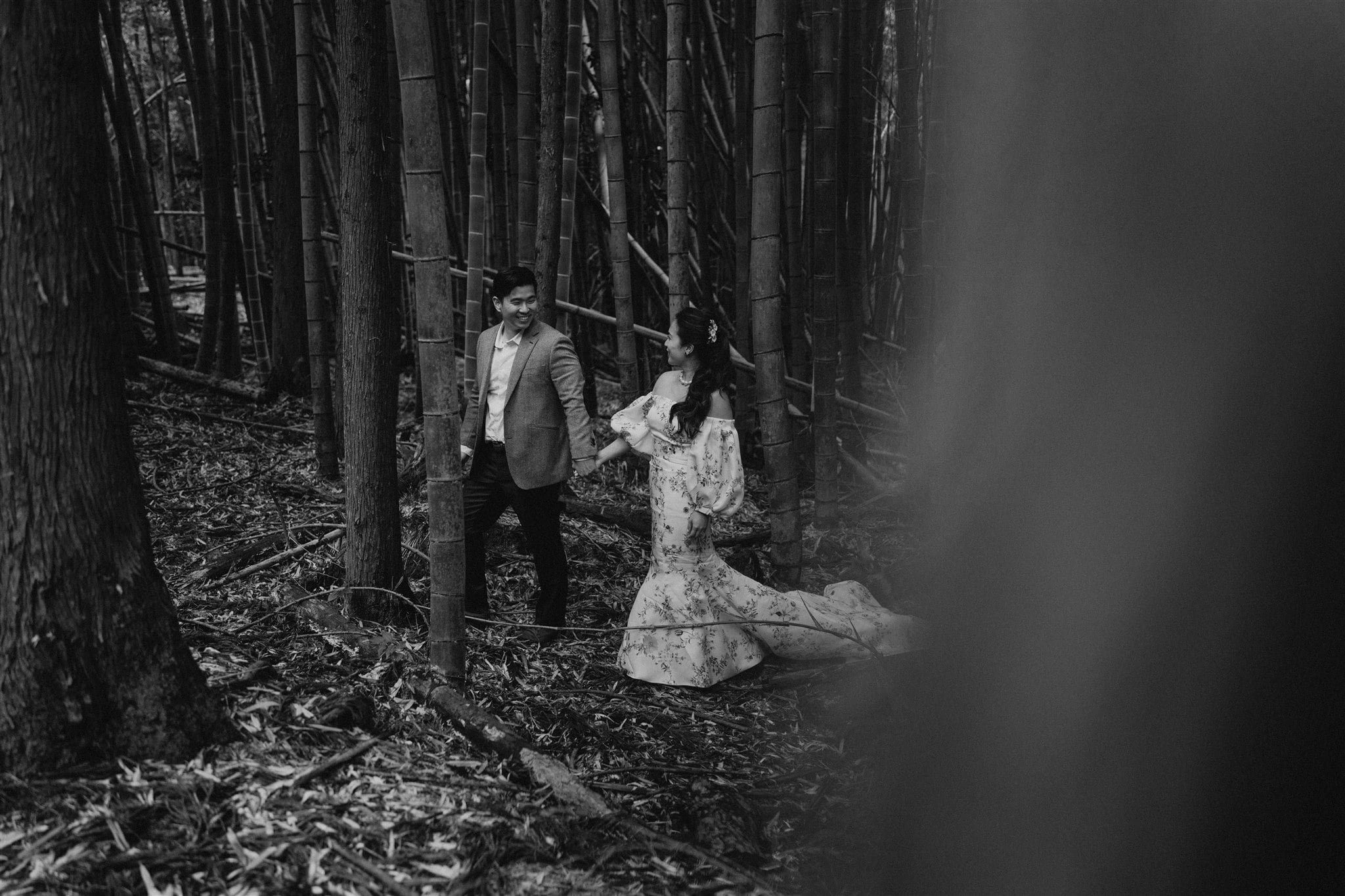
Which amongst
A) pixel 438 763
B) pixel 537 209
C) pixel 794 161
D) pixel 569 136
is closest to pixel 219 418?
pixel 537 209

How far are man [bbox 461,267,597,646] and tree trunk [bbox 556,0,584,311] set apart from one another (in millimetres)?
609

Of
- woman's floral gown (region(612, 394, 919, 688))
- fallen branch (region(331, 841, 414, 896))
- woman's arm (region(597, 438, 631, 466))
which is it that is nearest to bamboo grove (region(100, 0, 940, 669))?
woman's floral gown (region(612, 394, 919, 688))

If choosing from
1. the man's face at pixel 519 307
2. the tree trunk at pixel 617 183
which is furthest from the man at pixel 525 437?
the tree trunk at pixel 617 183

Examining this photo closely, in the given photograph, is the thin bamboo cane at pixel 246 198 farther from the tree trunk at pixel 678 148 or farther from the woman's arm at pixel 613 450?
the woman's arm at pixel 613 450

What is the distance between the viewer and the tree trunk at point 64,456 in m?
1.62

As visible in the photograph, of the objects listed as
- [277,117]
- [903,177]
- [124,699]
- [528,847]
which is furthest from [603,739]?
[277,117]

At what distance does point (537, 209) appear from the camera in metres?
3.65

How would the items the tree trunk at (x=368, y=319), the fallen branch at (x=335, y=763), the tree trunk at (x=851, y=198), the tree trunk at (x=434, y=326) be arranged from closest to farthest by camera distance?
the fallen branch at (x=335, y=763)
the tree trunk at (x=434, y=326)
the tree trunk at (x=368, y=319)
the tree trunk at (x=851, y=198)

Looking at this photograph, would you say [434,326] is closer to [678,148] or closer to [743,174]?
[678,148]

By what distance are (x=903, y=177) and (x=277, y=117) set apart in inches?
97.5

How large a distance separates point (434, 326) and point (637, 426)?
0.91 meters

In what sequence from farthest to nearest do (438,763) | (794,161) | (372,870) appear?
(794,161), (438,763), (372,870)

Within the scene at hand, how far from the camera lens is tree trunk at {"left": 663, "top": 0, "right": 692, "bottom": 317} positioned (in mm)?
3316

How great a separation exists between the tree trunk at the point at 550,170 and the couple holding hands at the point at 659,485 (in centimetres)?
52
